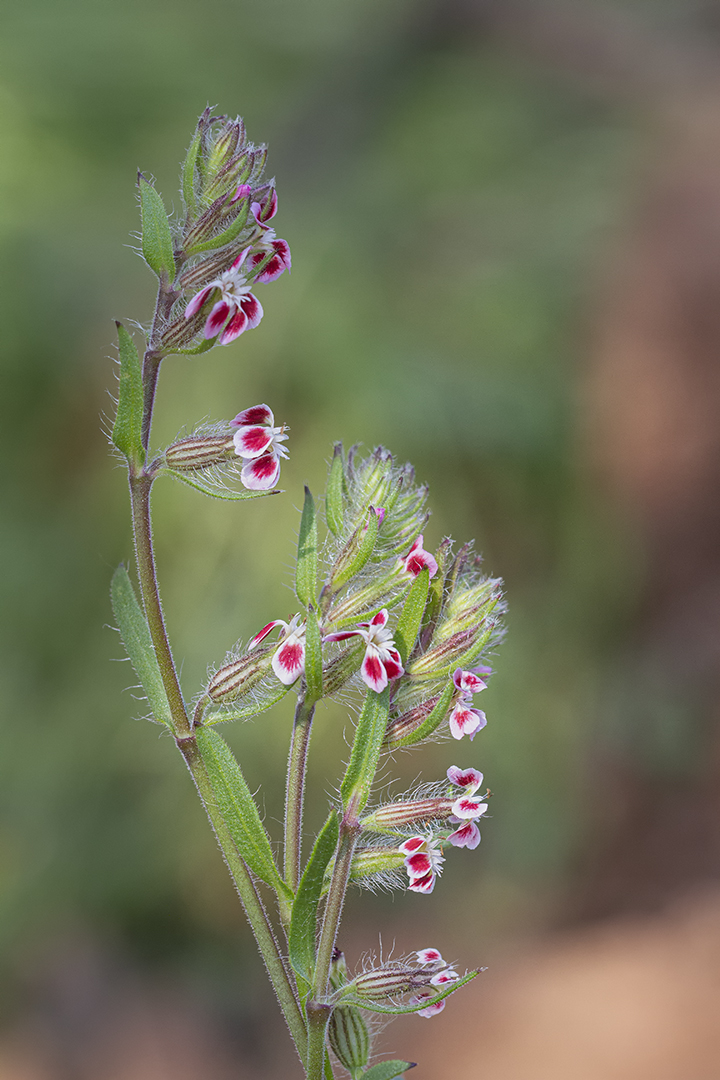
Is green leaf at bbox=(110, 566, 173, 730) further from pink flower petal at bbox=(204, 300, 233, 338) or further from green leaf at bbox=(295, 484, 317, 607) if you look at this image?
pink flower petal at bbox=(204, 300, 233, 338)

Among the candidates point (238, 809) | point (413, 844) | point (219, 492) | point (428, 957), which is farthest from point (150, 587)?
point (428, 957)

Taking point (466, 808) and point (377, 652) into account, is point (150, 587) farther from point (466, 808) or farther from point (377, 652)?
point (466, 808)

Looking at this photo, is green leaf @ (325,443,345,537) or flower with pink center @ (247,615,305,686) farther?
green leaf @ (325,443,345,537)

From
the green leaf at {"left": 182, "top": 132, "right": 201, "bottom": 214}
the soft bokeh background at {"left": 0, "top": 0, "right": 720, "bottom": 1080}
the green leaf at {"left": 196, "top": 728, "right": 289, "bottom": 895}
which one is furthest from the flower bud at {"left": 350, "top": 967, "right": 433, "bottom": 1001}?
the soft bokeh background at {"left": 0, "top": 0, "right": 720, "bottom": 1080}

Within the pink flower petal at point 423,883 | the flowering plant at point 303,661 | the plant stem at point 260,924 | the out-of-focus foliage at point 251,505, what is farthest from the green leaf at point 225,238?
the out-of-focus foliage at point 251,505

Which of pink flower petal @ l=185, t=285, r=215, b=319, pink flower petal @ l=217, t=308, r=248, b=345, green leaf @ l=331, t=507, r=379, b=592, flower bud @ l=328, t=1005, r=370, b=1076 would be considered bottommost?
flower bud @ l=328, t=1005, r=370, b=1076

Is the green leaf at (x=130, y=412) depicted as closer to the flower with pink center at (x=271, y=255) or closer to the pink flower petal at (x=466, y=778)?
the flower with pink center at (x=271, y=255)

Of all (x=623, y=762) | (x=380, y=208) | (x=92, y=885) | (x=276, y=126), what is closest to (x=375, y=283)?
(x=380, y=208)
